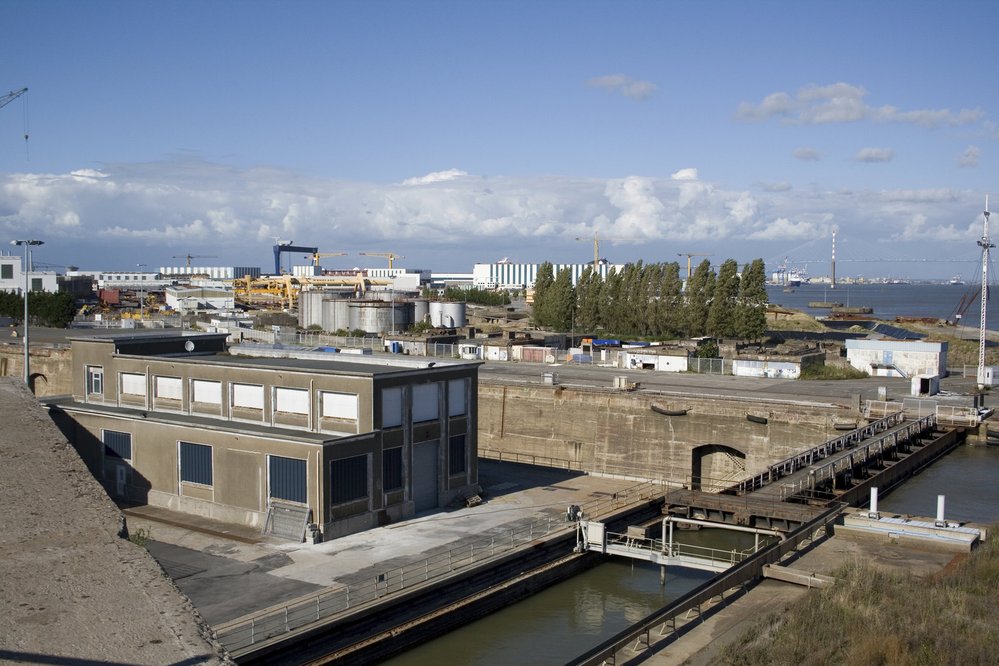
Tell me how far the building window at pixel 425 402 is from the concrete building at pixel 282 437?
4 centimetres

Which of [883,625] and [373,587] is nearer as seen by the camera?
[883,625]

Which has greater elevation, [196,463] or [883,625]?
[196,463]

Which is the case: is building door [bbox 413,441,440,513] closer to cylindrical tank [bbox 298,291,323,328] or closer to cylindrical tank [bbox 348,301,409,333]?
cylindrical tank [bbox 348,301,409,333]

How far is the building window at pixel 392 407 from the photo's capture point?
85.6ft

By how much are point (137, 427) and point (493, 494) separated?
438 inches

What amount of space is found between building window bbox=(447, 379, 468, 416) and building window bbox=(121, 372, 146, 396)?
10.2m

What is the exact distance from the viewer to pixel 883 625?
49.6 ft

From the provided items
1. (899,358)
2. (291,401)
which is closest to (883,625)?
(291,401)

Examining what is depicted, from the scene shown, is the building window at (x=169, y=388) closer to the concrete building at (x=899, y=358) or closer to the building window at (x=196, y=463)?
the building window at (x=196, y=463)

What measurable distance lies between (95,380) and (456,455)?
1306cm

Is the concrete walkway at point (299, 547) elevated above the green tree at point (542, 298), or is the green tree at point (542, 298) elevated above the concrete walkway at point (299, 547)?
the green tree at point (542, 298)

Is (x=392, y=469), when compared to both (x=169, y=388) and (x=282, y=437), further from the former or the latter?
(x=169, y=388)

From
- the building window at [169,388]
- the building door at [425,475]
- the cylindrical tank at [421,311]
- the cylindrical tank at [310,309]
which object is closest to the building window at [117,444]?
the building window at [169,388]

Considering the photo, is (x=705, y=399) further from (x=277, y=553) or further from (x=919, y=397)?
(x=277, y=553)
